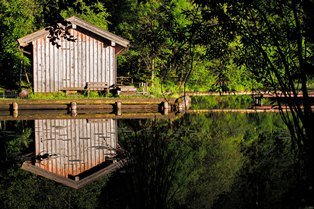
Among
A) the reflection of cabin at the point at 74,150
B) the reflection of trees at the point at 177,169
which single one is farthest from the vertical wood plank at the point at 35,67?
the reflection of trees at the point at 177,169

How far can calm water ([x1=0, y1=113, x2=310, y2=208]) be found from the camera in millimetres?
7281

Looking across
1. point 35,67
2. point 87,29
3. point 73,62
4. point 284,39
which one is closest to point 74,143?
point 284,39

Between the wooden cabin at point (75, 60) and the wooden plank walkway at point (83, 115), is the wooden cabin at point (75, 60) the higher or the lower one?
the higher one

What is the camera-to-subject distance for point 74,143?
16219 mm

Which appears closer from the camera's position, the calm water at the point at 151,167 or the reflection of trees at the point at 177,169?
the reflection of trees at the point at 177,169

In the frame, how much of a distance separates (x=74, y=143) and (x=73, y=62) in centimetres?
1272

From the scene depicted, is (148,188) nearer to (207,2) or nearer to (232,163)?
(207,2)

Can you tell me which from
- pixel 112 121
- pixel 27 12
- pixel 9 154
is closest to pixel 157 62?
pixel 27 12

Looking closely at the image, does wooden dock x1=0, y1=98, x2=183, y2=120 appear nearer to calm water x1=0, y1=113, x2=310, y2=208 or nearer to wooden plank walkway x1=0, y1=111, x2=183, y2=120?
wooden plank walkway x1=0, y1=111, x2=183, y2=120

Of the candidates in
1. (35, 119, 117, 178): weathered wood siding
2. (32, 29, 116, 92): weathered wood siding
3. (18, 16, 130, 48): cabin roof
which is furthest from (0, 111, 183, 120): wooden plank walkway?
(18, 16, 130, 48): cabin roof

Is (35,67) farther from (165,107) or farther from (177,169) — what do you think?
(177,169)

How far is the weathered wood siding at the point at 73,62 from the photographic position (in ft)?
91.6

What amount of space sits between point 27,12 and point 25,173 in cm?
2348

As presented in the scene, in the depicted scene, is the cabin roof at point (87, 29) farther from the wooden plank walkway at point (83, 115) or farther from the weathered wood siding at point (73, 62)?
the wooden plank walkway at point (83, 115)
